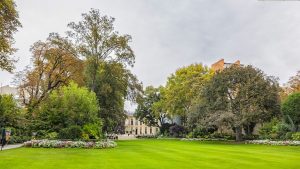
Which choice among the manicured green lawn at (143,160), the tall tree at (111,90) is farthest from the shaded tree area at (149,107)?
the manicured green lawn at (143,160)

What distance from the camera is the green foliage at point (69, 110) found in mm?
26172

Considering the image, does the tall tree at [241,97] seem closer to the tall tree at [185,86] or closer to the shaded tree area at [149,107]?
the tall tree at [185,86]

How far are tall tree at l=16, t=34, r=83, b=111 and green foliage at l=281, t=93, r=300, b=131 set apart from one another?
23.9 m

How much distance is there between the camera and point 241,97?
36.2 m

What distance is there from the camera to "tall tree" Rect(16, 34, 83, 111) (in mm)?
35812

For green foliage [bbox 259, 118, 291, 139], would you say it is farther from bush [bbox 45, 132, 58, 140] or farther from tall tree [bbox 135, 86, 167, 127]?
tall tree [bbox 135, 86, 167, 127]

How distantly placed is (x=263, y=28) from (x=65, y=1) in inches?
→ 647

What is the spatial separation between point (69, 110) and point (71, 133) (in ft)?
6.53

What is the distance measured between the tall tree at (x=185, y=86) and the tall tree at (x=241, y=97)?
887cm

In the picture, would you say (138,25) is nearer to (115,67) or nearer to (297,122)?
(115,67)

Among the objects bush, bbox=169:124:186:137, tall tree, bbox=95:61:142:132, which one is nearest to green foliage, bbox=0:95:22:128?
tall tree, bbox=95:61:142:132

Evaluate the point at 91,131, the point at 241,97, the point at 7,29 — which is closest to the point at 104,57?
the point at 91,131

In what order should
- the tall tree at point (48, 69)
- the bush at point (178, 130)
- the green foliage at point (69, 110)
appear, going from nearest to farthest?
the green foliage at point (69, 110) < the tall tree at point (48, 69) < the bush at point (178, 130)

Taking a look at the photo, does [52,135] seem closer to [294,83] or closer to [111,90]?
[111,90]
